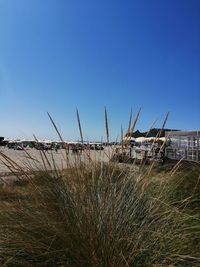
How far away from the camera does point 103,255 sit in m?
1.38

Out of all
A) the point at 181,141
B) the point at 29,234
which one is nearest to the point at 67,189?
the point at 29,234

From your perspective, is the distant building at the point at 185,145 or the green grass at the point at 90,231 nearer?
the green grass at the point at 90,231

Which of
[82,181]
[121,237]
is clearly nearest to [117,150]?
[82,181]

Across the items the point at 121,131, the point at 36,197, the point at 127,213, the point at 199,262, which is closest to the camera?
the point at 199,262

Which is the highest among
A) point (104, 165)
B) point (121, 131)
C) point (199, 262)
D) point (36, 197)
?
point (121, 131)

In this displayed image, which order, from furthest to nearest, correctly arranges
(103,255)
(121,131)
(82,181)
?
(121,131)
(82,181)
(103,255)

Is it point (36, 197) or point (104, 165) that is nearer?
point (36, 197)

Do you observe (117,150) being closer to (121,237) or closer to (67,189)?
(67,189)

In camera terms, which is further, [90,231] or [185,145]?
[185,145]

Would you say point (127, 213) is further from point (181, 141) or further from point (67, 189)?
point (181, 141)

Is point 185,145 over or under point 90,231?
over

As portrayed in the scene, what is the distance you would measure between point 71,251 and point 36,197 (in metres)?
0.48

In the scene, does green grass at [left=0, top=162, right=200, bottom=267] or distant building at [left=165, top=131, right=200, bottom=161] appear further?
distant building at [left=165, top=131, right=200, bottom=161]

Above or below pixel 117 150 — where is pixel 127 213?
below
